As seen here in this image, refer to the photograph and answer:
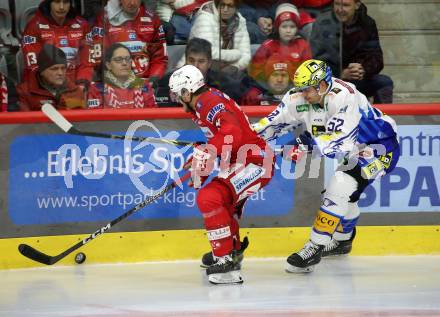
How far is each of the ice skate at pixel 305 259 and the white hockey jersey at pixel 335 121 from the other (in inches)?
25.6

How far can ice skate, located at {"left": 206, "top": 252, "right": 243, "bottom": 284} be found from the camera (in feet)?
22.2

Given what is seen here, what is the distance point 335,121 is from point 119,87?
163 cm

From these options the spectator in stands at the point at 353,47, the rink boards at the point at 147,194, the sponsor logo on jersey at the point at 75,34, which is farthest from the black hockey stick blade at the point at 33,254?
the spectator in stands at the point at 353,47

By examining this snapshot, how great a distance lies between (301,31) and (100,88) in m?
1.51

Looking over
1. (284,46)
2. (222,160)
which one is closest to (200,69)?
(284,46)

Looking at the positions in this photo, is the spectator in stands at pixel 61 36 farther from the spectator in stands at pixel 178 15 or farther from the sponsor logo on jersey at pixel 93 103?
the spectator in stands at pixel 178 15

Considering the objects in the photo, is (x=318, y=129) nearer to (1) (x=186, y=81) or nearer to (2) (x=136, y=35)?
(1) (x=186, y=81)

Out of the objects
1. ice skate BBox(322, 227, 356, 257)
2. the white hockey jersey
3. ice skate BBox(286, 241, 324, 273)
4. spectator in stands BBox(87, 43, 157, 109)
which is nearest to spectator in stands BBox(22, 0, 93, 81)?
spectator in stands BBox(87, 43, 157, 109)

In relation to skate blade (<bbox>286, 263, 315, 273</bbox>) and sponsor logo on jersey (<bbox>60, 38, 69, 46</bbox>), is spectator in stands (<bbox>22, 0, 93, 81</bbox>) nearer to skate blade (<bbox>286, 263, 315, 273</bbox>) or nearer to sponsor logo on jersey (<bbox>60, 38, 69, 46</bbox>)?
sponsor logo on jersey (<bbox>60, 38, 69, 46</bbox>)

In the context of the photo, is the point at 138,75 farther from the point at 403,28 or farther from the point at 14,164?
the point at 403,28

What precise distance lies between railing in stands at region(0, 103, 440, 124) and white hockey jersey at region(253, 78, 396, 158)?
0.34 metres

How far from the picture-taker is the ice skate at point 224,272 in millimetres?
6781

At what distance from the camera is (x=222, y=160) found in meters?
6.89

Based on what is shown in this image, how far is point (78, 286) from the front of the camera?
6789mm
